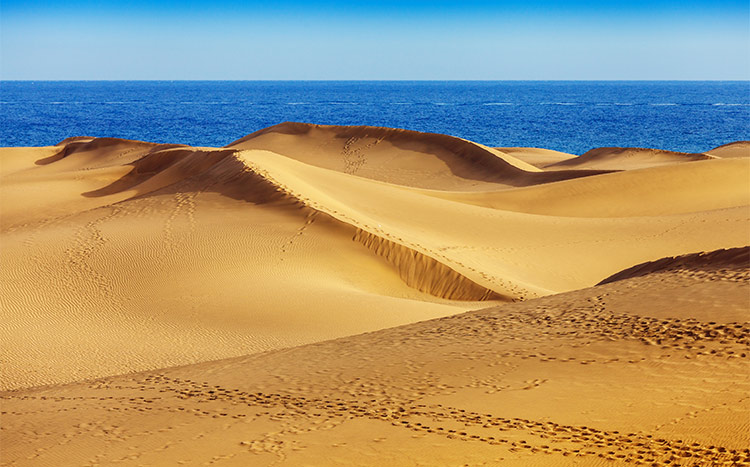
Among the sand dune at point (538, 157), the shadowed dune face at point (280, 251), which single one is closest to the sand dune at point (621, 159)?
the sand dune at point (538, 157)

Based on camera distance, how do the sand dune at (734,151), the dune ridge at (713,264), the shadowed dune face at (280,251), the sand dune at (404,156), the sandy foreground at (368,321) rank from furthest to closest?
the sand dune at (734,151), the sand dune at (404,156), the shadowed dune face at (280,251), the dune ridge at (713,264), the sandy foreground at (368,321)

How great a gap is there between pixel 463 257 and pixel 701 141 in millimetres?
51481

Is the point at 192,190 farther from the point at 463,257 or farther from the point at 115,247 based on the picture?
the point at 463,257

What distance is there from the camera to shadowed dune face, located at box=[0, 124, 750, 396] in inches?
479

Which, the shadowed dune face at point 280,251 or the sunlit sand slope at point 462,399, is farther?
the shadowed dune face at point 280,251

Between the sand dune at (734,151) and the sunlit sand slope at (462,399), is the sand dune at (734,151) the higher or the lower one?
the higher one

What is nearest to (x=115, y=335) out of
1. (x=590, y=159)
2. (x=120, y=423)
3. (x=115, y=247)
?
(x=115, y=247)

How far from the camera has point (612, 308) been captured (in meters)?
9.36

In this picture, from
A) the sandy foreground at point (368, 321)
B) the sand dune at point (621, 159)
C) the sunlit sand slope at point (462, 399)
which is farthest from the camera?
the sand dune at point (621, 159)

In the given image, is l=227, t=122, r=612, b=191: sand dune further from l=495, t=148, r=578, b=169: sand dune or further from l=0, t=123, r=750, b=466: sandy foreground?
l=495, t=148, r=578, b=169: sand dune

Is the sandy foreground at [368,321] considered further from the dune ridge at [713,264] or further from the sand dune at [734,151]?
the sand dune at [734,151]

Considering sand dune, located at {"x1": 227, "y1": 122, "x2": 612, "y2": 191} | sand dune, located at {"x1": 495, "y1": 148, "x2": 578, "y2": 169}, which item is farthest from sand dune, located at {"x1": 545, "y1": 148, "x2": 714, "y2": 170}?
sand dune, located at {"x1": 227, "y1": 122, "x2": 612, "y2": 191}

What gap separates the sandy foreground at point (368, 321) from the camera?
245 inches

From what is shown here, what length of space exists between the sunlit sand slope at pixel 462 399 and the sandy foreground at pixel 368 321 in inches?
1.2
